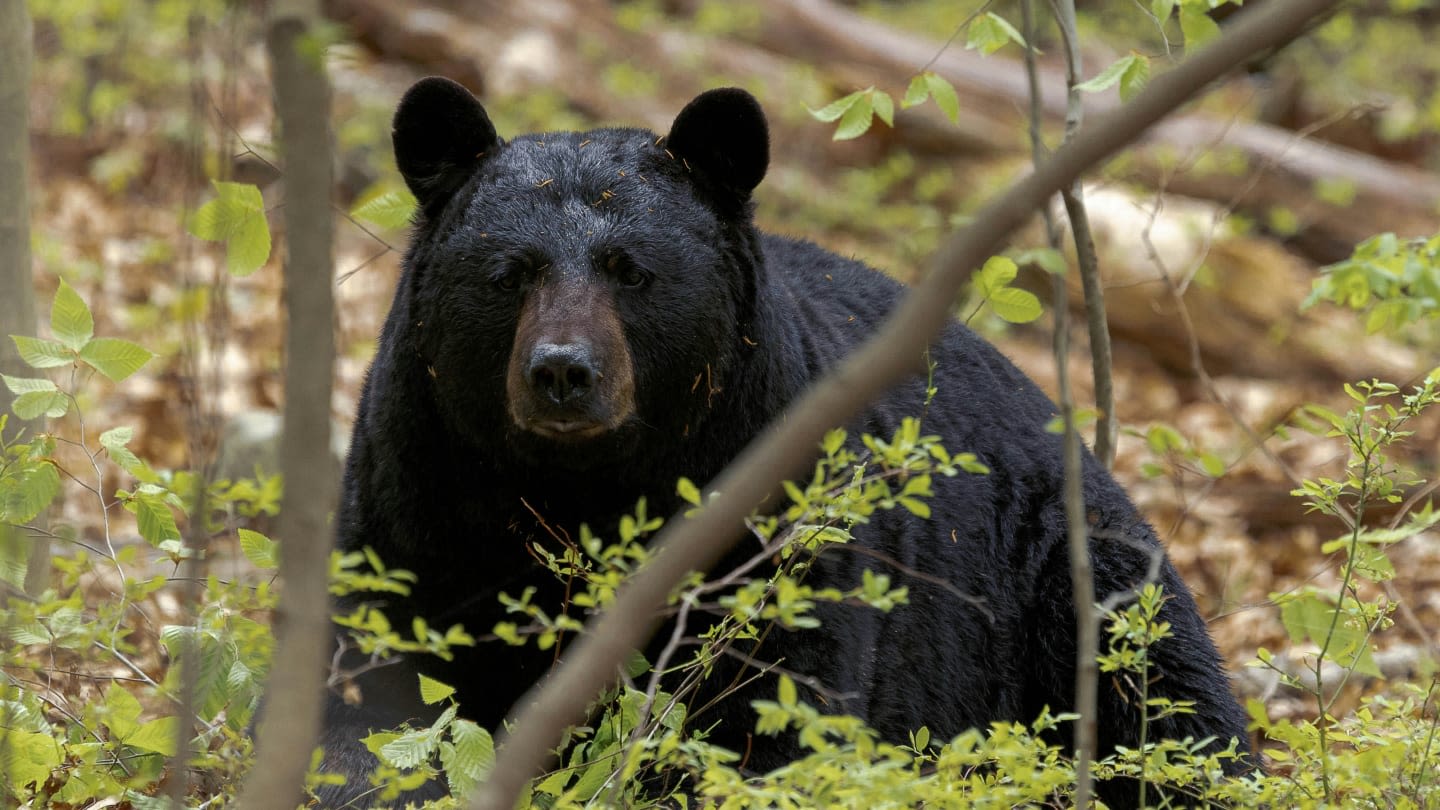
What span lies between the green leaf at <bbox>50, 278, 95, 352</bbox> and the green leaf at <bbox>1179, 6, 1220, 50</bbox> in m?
2.97

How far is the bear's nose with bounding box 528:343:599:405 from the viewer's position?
11.6 ft

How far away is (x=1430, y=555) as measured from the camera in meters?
7.43

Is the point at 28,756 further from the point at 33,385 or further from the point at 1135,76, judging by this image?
the point at 1135,76

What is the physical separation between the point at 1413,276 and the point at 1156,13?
62.9 inches

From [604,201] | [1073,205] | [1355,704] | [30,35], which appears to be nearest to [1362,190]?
[1355,704]

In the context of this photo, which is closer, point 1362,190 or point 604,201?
point 604,201

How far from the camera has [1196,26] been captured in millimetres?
3818

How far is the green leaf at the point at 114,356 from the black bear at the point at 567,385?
90 cm

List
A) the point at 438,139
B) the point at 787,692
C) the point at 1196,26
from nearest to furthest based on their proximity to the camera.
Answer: the point at 787,692
the point at 1196,26
the point at 438,139

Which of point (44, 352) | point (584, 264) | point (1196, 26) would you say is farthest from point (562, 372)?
point (1196, 26)

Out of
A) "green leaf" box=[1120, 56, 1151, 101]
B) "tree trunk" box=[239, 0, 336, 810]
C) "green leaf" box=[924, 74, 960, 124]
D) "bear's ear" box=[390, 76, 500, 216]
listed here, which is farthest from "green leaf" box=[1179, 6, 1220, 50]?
"tree trunk" box=[239, 0, 336, 810]

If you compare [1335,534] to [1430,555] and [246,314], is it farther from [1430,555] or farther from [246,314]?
[246,314]

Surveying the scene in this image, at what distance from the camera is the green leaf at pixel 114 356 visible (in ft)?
10.7

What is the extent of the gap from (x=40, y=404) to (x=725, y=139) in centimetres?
205
